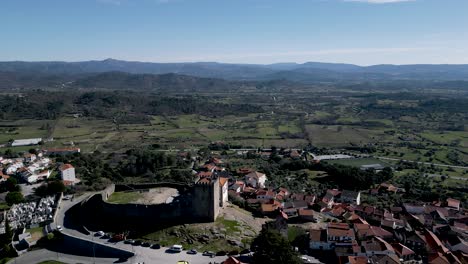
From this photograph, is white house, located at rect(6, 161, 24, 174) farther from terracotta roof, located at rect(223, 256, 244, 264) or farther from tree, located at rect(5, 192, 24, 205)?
terracotta roof, located at rect(223, 256, 244, 264)

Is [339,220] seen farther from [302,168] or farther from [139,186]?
[302,168]

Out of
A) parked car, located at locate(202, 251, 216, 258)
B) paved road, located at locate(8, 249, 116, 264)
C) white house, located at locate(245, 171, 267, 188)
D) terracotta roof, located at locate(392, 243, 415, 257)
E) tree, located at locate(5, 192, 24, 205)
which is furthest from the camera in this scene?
white house, located at locate(245, 171, 267, 188)

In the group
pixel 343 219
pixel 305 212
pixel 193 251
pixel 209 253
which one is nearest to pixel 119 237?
pixel 193 251

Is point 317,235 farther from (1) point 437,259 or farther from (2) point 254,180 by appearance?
(2) point 254,180

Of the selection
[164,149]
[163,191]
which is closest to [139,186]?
[163,191]

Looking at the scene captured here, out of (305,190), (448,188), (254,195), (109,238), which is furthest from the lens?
(448,188)

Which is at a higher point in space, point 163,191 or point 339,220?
point 163,191

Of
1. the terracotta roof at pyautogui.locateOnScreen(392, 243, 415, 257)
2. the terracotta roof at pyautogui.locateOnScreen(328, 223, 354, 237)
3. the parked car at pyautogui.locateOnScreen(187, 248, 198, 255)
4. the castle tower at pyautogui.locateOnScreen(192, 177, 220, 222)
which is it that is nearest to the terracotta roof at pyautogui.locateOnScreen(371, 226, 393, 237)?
the terracotta roof at pyautogui.locateOnScreen(392, 243, 415, 257)
